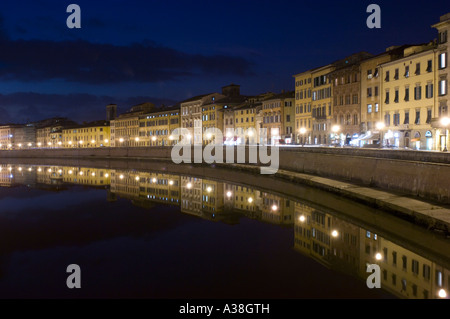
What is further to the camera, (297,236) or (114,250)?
(297,236)

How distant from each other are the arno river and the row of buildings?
13.3 metres

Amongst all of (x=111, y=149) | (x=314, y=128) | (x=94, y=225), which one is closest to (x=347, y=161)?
(x=94, y=225)

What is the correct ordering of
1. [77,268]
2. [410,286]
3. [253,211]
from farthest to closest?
[253,211]
[77,268]
[410,286]

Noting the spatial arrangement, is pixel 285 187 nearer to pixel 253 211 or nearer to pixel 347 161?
pixel 347 161

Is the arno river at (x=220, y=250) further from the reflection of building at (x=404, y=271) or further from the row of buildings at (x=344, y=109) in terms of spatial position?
the row of buildings at (x=344, y=109)

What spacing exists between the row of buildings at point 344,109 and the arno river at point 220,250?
43.5ft

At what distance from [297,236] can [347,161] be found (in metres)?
12.4

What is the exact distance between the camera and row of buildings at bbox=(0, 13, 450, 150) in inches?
1323

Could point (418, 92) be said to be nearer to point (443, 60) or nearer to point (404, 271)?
point (443, 60)

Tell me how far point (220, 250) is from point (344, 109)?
121 ft

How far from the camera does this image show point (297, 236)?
18.0 meters

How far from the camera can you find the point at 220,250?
15.9m

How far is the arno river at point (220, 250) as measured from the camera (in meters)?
11.8

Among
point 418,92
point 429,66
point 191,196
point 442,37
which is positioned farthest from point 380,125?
point 191,196
